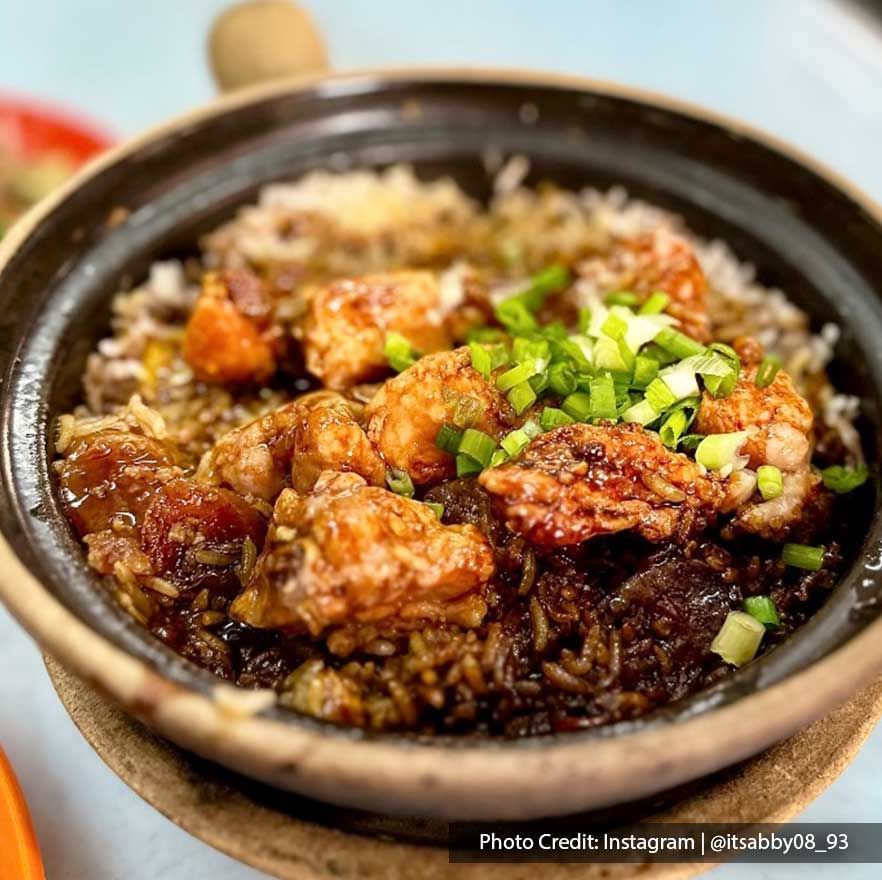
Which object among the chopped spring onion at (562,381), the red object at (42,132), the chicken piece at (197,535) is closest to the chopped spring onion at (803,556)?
the chopped spring onion at (562,381)

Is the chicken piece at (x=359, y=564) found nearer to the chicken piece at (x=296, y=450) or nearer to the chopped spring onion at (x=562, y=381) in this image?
the chicken piece at (x=296, y=450)

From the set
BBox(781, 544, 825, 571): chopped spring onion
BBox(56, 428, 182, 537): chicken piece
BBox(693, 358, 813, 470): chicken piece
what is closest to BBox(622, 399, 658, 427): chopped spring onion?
BBox(693, 358, 813, 470): chicken piece

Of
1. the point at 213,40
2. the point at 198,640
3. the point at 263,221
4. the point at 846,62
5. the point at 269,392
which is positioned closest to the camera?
the point at 198,640

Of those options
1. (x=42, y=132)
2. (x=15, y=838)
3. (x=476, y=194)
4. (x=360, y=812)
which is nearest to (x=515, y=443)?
(x=360, y=812)

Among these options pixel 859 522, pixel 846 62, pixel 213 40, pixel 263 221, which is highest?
pixel 846 62

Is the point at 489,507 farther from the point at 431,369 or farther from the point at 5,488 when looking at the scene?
the point at 5,488

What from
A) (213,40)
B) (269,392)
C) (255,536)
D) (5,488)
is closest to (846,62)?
(213,40)

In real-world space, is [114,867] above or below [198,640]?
below
